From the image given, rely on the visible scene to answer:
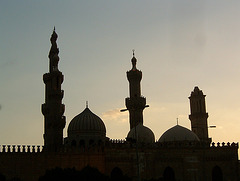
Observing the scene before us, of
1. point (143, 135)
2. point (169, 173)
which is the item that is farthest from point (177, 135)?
point (169, 173)

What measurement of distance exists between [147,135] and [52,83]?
12.9 metres

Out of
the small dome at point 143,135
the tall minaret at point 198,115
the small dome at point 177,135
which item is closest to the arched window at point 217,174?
the small dome at point 177,135

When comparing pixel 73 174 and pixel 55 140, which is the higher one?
pixel 55 140

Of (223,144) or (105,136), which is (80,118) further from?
(223,144)

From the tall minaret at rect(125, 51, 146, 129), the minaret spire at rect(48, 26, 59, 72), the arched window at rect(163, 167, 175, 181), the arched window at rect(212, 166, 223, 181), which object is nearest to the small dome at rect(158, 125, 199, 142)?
the arched window at rect(163, 167, 175, 181)

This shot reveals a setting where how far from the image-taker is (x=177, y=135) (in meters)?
46.3

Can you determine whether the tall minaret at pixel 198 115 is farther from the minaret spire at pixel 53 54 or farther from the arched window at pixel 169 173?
the minaret spire at pixel 53 54

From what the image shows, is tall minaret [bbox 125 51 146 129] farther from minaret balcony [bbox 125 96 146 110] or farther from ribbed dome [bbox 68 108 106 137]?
ribbed dome [bbox 68 108 106 137]

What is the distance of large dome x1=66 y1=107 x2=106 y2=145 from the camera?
46000mm

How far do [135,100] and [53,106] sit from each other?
11614 mm

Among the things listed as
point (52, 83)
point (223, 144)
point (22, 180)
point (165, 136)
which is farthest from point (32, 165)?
point (223, 144)

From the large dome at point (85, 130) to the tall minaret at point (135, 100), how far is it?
286 inches

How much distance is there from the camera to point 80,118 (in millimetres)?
46781

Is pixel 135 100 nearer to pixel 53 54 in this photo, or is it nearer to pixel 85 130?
pixel 85 130
